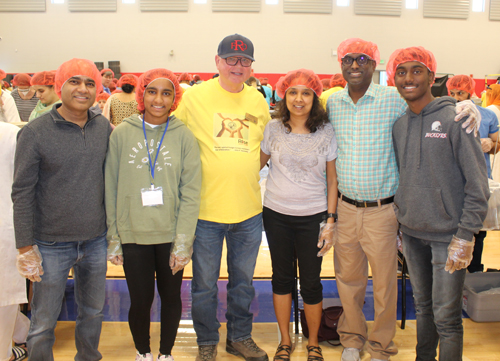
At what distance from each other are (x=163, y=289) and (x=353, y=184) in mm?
1261

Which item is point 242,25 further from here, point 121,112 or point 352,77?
point 352,77

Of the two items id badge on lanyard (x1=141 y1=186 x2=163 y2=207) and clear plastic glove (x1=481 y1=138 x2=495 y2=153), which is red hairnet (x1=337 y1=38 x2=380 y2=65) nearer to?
id badge on lanyard (x1=141 y1=186 x2=163 y2=207)

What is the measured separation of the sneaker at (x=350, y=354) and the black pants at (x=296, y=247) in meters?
0.41

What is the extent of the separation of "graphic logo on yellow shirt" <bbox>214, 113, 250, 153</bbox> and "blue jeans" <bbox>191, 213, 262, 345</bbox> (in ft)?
1.50

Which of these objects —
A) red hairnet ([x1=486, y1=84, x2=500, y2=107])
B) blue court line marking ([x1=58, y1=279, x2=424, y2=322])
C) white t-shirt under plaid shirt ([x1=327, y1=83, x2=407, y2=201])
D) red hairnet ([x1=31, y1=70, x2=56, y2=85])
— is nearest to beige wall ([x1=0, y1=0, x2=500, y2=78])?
red hairnet ([x1=486, y1=84, x2=500, y2=107])

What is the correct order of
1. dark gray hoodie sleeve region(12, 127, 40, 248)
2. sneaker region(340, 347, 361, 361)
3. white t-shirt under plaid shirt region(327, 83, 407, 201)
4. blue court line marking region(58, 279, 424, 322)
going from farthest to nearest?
1. blue court line marking region(58, 279, 424, 322)
2. sneaker region(340, 347, 361, 361)
3. white t-shirt under plaid shirt region(327, 83, 407, 201)
4. dark gray hoodie sleeve region(12, 127, 40, 248)

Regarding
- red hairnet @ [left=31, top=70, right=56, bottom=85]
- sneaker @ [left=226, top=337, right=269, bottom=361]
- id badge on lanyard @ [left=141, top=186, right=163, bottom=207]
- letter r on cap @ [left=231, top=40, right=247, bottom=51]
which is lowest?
sneaker @ [left=226, top=337, right=269, bottom=361]

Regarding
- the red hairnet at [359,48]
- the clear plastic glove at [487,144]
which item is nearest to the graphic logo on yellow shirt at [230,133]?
the red hairnet at [359,48]

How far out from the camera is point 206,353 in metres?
2.30

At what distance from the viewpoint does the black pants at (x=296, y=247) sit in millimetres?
2178

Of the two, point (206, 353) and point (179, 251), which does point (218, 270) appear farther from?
point (206, 353)

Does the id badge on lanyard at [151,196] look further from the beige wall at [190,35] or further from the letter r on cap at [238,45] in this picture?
the beige wall at [190,35]

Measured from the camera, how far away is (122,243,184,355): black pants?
1.96 m

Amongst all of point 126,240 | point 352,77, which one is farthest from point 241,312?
point 352,77
